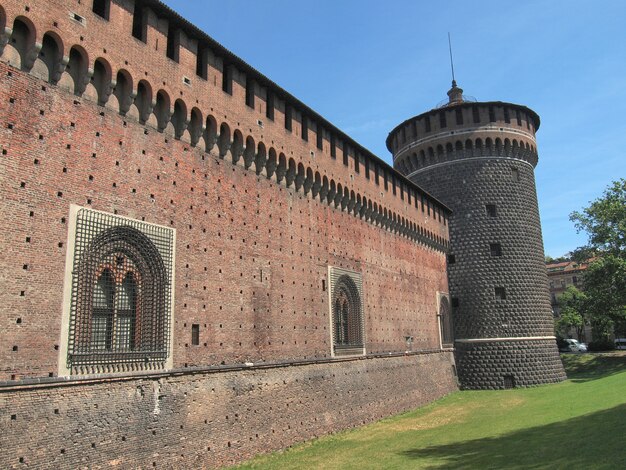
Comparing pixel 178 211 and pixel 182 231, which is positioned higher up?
pixel 178 211

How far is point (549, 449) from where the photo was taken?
463 inches

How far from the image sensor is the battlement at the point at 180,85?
985cm

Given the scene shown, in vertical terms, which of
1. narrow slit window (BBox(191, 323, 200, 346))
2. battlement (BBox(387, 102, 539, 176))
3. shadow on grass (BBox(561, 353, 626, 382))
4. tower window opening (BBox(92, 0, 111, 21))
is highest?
battlement (BBox(387, 102, 539, 176))

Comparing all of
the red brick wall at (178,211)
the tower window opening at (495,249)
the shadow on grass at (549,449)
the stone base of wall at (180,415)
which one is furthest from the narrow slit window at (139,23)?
the tower window opening at (495,249)

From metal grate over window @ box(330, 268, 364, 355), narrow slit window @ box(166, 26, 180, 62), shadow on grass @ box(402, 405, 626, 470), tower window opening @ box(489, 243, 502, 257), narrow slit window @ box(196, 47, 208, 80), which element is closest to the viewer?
shadow on grass @ box(402, 405, 626, 470)

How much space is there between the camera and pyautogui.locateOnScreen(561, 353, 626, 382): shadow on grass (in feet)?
102

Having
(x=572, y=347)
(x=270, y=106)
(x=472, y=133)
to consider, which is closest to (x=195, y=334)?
(x=270, y=106)

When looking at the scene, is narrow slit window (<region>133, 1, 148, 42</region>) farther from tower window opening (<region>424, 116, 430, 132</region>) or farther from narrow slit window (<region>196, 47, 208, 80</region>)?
tower window opening (<region>424, 116, 430, 132</region>)

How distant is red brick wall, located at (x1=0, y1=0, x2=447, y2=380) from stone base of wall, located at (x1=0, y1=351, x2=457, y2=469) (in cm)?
52

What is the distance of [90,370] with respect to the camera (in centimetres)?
952

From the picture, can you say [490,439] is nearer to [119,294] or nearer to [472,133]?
[119,294]

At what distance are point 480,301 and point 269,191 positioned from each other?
16.5 m

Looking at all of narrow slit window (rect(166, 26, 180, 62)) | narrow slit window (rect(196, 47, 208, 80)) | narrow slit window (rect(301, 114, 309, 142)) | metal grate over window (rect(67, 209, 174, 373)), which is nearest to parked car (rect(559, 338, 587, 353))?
narrow slit window (rect(301, 114, 309, 142))

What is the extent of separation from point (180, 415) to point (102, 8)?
8840 millimetres
